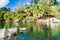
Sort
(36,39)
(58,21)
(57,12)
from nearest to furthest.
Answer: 1. (36,39)
2. (58,21)
3. (57,12)

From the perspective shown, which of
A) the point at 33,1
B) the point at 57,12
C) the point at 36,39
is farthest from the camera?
the point at 33,1

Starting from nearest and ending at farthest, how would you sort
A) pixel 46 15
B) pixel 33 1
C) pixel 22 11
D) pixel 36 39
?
pixel 36 39
pixel 46 15
pixel 22 11
pixel 33 1

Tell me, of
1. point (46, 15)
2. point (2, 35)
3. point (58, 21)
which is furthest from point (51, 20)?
point (2, 35)

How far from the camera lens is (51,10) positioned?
84.3 metres

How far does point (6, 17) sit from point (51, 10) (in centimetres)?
1771

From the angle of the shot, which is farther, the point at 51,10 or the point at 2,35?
the point at 51,10

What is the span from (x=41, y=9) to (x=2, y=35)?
53.1m

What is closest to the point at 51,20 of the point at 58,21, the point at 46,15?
the point at 58,21

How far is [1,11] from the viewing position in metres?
90.0

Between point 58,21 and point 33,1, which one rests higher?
point 33,1

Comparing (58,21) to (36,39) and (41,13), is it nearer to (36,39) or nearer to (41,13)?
(41,13)

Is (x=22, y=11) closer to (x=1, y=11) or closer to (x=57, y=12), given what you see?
(x=1, y=11)

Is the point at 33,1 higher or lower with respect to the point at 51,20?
higher

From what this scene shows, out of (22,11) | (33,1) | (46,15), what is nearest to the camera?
(46,15)
